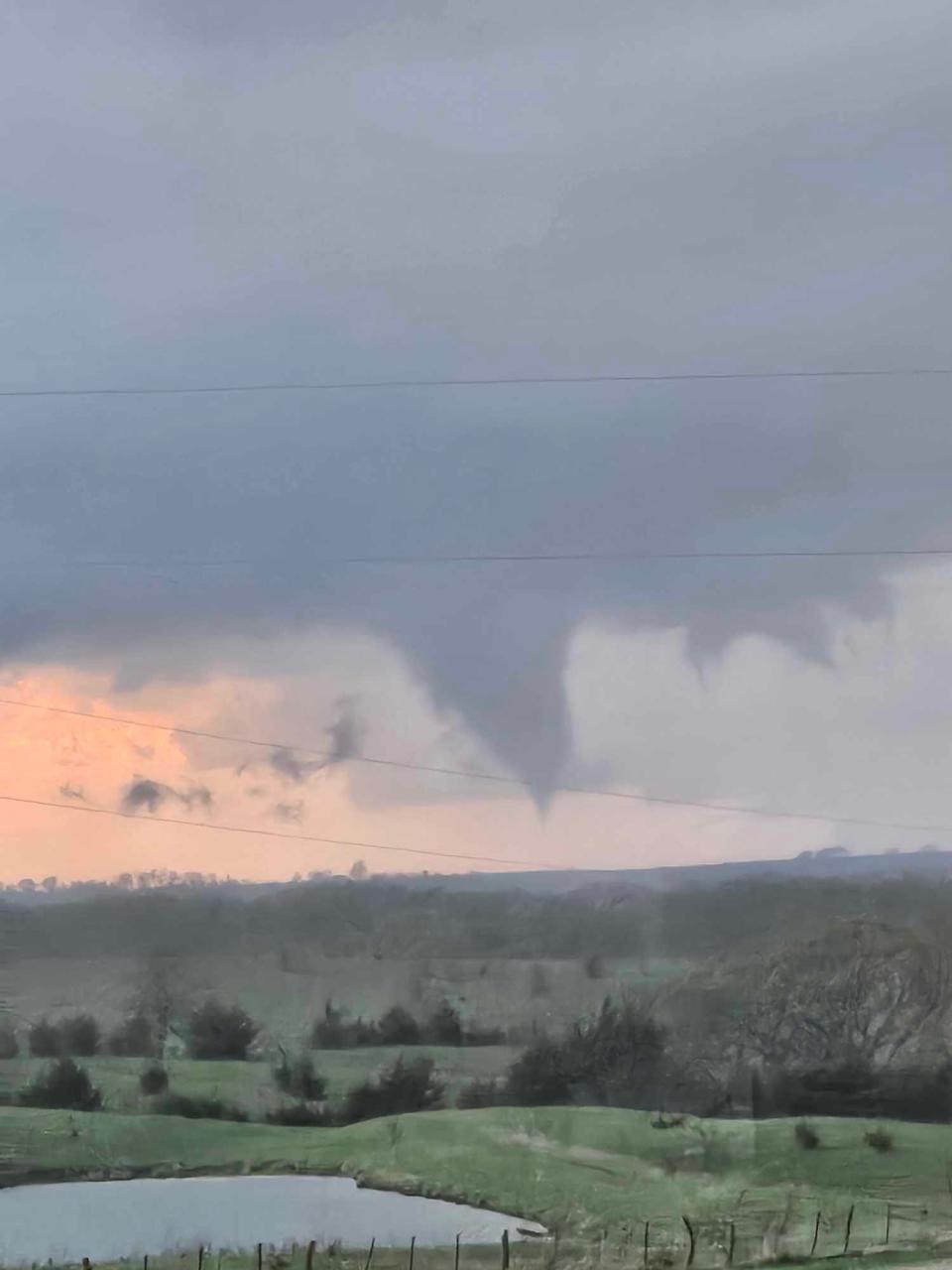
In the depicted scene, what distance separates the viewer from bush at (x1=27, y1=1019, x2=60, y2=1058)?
797cm

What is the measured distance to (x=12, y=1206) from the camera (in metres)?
7.94

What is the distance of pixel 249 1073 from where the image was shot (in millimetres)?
7938

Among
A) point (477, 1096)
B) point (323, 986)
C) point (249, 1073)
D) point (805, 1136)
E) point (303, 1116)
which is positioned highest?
point (323, 986)

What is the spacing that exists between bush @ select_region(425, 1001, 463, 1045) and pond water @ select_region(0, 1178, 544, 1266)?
3.05ft

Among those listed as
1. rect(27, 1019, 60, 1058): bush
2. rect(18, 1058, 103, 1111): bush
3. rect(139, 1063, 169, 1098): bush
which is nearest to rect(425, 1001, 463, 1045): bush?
rect(139, 1063, 169, 1098): bush

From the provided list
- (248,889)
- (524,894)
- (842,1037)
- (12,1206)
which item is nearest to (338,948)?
(248,889)

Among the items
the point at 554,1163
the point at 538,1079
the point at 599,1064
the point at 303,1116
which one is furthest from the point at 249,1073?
the point at 599,1064

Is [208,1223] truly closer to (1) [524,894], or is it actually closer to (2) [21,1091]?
(2) [21,1091]

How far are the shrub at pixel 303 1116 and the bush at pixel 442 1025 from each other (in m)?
0.77

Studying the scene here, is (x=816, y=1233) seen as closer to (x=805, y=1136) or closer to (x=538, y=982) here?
(x=805, y=1136)

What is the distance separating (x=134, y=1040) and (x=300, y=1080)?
1.02 m

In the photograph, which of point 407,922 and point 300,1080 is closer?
point 300,1080

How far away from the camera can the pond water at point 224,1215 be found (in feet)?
25.8

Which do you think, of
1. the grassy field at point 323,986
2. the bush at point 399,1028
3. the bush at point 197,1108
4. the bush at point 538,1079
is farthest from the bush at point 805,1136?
the bush at point 197,1108
